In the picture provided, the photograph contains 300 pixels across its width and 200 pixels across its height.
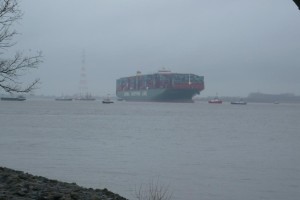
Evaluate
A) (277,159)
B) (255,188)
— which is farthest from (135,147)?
(255,188)

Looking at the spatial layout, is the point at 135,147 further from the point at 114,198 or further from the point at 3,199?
the point at 3,199

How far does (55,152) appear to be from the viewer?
973 inches

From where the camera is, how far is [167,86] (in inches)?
5295

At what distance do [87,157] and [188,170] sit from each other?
545 centimetres

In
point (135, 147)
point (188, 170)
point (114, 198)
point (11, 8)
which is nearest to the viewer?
point (114, 198)

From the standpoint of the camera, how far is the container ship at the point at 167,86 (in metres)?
135

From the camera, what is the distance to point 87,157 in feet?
74.0

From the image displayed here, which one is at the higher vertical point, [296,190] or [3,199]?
[3,199]

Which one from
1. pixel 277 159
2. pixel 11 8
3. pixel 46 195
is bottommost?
pixel 277 159

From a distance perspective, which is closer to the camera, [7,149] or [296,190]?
[296,190]

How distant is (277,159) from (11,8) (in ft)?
57.3

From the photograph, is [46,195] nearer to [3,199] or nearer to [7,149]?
[3,199]

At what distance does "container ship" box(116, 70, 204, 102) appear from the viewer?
135m

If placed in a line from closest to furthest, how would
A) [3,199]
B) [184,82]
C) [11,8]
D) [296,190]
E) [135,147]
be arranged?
→ 1. [3,199]
2. [11,8]
3. [296,190]
4. [135,147]
5. [184,82]
